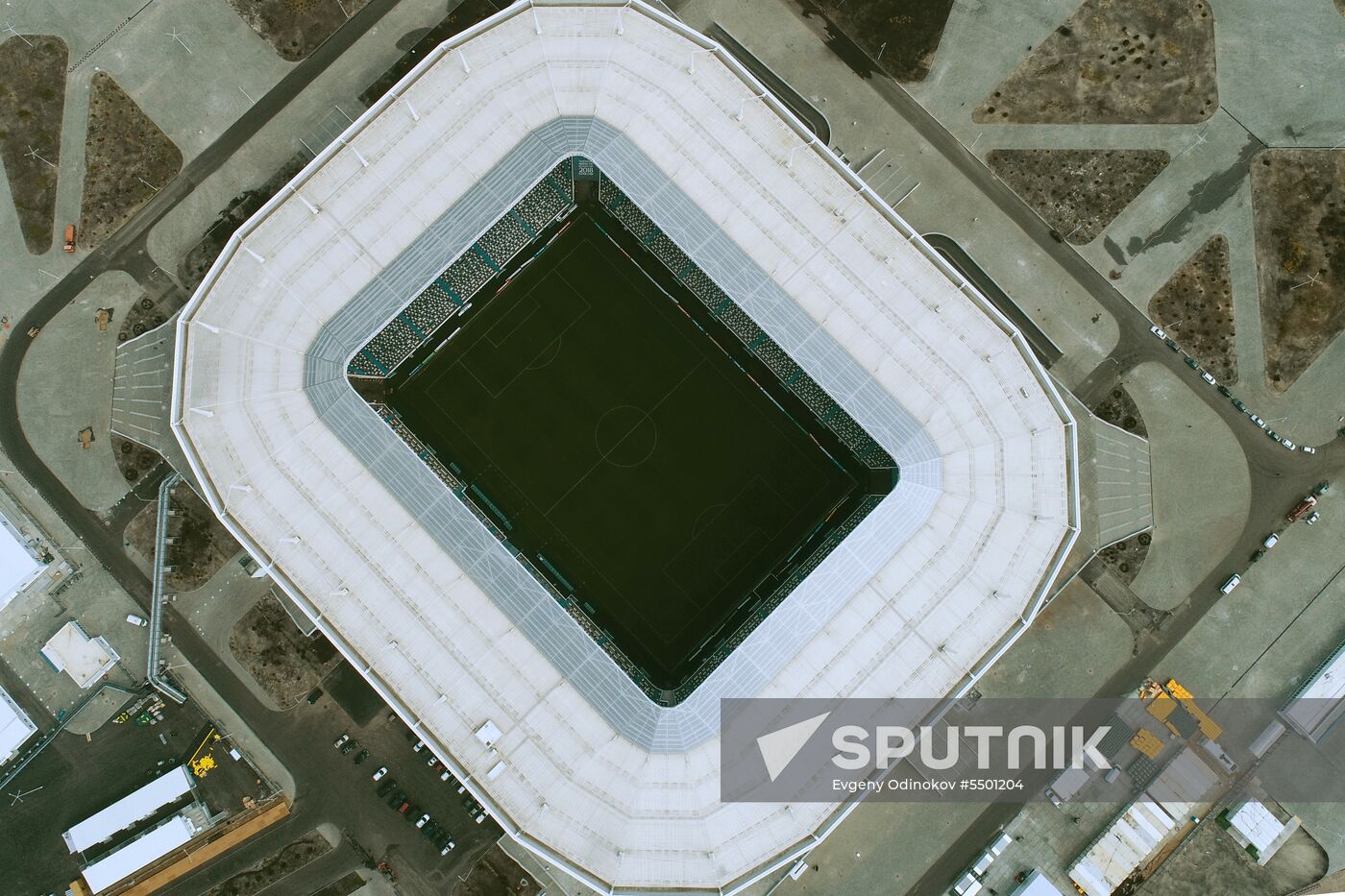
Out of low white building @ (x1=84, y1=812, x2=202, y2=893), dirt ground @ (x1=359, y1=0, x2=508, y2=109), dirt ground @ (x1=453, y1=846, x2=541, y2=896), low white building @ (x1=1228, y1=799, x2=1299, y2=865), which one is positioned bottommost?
low white building @ (x1=1228, y1=799, x2=1299, y2=865)

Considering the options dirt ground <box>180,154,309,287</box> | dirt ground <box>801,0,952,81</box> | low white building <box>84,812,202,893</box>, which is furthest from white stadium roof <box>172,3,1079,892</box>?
low white building <box>84,812,202,893</box>

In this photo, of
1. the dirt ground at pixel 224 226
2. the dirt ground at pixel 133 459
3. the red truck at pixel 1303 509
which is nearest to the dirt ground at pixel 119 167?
the dirt ground at pixel 224 226

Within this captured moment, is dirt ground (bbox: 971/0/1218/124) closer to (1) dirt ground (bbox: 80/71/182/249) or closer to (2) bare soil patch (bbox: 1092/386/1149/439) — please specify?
(2) bare soil patch (bbox: 1092/386/1149/439)

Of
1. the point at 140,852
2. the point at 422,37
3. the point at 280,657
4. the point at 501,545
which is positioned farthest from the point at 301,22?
the point at 140,852

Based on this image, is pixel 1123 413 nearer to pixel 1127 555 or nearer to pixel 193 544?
pixel 1127 555

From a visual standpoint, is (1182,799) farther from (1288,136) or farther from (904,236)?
(1288,136)

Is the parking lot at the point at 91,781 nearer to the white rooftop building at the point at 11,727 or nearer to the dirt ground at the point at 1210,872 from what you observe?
the white rooftop building at the point at 11,727
